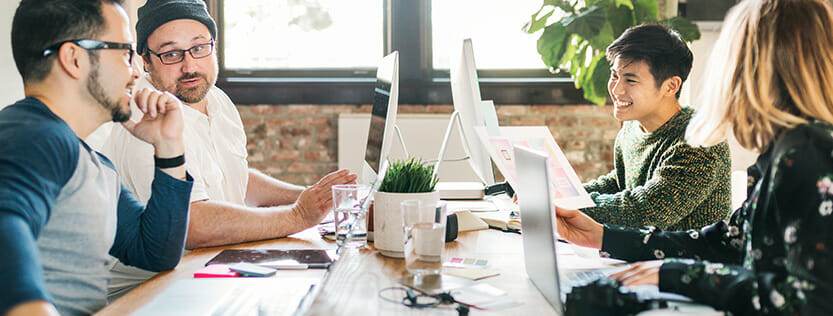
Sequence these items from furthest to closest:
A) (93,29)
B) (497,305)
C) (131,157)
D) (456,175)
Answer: (456,175), (131,157), (93,29), (497,305)

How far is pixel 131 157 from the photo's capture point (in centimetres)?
143

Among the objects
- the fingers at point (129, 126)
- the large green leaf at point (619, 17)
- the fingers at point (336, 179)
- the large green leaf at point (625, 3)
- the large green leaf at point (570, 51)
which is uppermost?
the large green leaf at point (625, 3)

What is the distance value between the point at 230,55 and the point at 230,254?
2.70 metres

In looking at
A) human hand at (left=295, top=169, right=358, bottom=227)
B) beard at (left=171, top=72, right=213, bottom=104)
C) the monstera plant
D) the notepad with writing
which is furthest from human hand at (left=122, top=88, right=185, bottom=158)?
the monstera plant

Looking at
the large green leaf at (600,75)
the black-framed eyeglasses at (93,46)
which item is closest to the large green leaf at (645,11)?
the large green leaf at (600,75)

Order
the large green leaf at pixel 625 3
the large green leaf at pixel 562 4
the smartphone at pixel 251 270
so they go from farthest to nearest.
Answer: the large green leaf at pixel 562 4 → the large green leaf at pixel 625 3 → the smartphone at pixel 251 270

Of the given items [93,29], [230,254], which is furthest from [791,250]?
[93,29]

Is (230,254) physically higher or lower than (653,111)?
lower

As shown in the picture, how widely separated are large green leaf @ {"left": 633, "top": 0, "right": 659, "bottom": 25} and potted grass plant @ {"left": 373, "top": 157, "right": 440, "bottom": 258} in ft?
7.22

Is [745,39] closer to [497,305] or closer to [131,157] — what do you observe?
[497,305]

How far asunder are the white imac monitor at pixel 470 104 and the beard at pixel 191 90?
0.76 meters

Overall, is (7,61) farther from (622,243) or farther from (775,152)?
(775,152)

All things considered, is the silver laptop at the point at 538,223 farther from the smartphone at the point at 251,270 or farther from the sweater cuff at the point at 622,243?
the smartphone at the point at 251,270

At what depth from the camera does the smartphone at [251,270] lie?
1.10 metres
